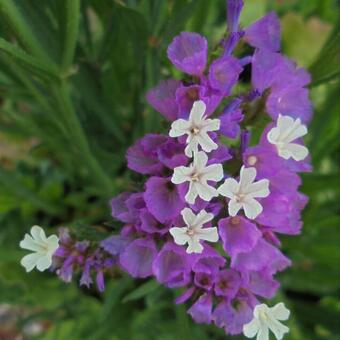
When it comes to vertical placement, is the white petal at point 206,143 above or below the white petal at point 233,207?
above

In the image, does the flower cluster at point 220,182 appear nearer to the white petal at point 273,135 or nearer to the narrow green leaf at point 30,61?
the white petal at point 273,135

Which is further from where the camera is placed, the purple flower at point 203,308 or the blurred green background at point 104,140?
the blurred green background at point 104,140

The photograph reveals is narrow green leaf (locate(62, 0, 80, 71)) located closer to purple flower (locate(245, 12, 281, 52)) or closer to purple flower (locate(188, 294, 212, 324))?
purple flower (locate(245, 12, 281, 52))

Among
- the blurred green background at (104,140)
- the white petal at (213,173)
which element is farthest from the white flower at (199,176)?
the blurred green background at (104,140)

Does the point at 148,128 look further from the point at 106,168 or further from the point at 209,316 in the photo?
the point at 209,316

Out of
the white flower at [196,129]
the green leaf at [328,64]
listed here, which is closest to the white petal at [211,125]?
the white flower at [196,129]

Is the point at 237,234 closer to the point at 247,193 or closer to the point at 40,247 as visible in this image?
the point at 247,193

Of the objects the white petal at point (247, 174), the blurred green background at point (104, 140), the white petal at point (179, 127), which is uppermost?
the white petal at point (179, 127)

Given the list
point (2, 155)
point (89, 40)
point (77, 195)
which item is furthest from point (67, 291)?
point (89, 40)
